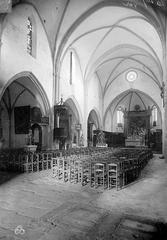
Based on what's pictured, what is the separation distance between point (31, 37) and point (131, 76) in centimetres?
1647

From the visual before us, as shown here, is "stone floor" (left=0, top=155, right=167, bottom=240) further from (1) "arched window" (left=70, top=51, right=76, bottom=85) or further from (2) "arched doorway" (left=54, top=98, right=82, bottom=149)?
(1) "arched window" (left=70, top=51, right=76, bottom=85)

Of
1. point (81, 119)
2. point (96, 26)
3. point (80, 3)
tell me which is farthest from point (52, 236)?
point (81, 119)

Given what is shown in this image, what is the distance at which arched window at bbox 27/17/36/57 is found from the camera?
14.1 metres

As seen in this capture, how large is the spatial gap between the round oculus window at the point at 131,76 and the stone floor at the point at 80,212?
22.0 meters

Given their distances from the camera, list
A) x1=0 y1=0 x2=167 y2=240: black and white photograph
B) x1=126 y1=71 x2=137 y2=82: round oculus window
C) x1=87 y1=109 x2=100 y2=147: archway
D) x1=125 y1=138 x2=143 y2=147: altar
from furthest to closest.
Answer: x1=126 y1=71 x2=137 y2=82: round oculus window
x1=87 y1=109 x2=100 y2=147: archway
x1=125 y1=138 x2=143 y2=147: altar
x1=0 y1=0 x2=167 y2=240: black and white photograph

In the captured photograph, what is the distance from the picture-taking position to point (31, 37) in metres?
14.5

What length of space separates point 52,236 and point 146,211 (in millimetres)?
2277

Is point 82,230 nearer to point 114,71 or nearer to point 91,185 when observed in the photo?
point 91,185

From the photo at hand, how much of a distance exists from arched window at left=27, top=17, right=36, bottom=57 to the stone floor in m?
9.88

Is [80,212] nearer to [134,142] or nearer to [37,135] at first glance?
[37,135]

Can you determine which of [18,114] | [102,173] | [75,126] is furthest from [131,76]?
[102,173]

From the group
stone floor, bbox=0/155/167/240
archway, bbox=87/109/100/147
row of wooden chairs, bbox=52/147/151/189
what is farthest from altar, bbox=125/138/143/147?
stone floor, bbox=0/155/167/240

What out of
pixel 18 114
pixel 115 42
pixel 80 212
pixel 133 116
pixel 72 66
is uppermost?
pixel 115 42

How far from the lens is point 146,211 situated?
472 cm
